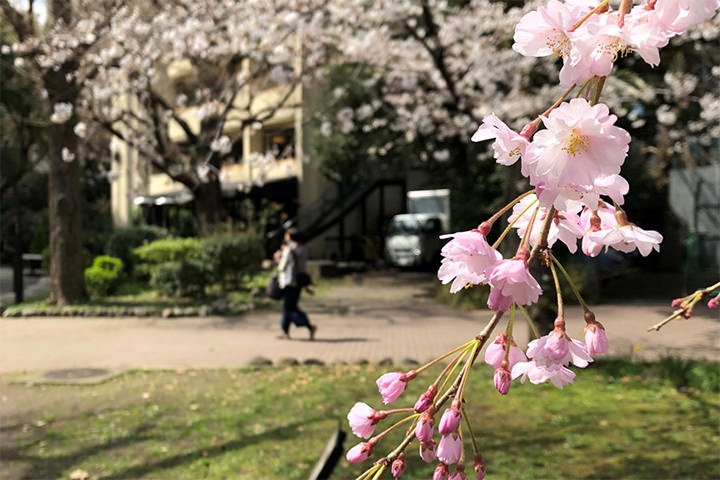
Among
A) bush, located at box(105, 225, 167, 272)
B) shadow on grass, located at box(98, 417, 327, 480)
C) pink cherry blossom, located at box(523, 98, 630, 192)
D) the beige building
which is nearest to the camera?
pink cherry blossom, located at box(523, 98, 630, 192)

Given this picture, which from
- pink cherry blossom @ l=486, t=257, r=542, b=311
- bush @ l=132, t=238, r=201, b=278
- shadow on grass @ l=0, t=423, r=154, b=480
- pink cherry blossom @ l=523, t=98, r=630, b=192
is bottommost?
shadow on grass @ l=0, t=423, r=154, b=480

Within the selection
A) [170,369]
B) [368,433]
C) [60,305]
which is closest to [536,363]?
[368,433]

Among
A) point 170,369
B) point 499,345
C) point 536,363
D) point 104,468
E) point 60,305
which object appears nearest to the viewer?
point 536,363

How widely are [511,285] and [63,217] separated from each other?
14.4 metres

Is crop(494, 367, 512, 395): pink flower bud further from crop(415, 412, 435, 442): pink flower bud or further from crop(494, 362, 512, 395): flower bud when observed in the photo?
crop(415, 412, 435, 442): pink flower bud

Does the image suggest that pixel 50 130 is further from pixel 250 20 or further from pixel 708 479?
pixel 708 479

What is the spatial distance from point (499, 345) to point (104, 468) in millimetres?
4519

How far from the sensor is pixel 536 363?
946 mm

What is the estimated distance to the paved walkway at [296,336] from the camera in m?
8.70

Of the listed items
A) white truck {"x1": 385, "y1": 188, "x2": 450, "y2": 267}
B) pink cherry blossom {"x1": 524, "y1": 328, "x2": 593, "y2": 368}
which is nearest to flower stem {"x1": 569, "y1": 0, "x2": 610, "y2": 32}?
pink cherry blossom {"x1": 524, "y1": 328, "x2": 593, "y2": 368}

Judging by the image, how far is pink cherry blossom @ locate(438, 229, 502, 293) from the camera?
0.90 metres

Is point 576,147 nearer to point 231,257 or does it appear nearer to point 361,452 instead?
point 361,452

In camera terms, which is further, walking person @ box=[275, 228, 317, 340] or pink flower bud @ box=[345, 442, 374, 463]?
walking person @ box=[275, 228, 317, 340]

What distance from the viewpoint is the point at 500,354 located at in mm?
1047
